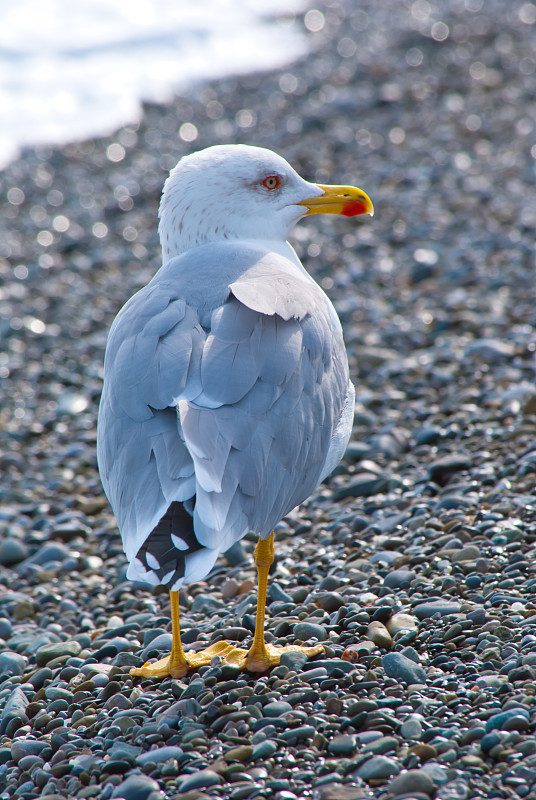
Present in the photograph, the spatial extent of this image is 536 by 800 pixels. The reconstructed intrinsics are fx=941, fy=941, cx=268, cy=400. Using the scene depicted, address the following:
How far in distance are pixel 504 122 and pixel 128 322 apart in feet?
30.7

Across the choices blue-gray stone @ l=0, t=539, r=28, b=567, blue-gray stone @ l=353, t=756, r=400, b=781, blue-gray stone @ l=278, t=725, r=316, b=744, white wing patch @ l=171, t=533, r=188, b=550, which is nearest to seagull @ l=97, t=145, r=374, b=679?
white wing patch @ l=171, t=533, r=188, b=550

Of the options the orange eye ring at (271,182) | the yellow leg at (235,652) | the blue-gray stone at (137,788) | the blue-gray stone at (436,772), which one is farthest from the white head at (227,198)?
the blue-gray stone at (436,772)

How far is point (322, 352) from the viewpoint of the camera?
12.7 ft

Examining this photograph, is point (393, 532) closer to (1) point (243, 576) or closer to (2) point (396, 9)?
(1) point (243, 576)

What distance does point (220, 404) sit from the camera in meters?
3.29

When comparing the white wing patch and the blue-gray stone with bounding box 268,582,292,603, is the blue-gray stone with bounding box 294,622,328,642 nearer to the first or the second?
the blue-gray stone with bounding box 268,582,292,603

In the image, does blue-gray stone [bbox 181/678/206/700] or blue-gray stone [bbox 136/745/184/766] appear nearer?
blue-gray stone [bbox 136/745/184/766]

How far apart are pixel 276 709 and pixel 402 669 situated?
1.61 ft

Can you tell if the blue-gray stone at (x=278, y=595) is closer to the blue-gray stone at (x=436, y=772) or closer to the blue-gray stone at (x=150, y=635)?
the blue-gray stone at (x=150, y=635)

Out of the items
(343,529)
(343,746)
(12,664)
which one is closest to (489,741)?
(343,746)

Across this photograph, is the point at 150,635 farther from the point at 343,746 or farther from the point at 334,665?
the point at 343,746

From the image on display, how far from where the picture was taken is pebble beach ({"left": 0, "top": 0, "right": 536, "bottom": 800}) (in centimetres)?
314

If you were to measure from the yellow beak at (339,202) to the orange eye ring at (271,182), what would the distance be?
18 centimetres

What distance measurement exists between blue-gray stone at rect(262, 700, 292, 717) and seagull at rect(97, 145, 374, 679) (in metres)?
0.39
